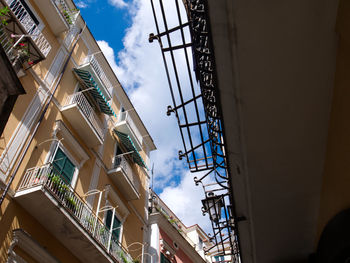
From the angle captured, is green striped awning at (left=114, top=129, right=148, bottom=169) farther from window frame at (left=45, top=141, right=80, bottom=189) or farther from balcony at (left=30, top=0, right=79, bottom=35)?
balcony at (left=30, top=0, right=79, bottom=35)

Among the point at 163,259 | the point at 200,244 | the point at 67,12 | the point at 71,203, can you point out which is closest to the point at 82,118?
the point at 71,203

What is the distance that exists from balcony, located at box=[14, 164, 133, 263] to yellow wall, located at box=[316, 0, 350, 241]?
692 cm

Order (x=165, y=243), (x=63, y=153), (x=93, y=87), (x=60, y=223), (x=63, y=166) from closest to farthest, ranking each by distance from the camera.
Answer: (x=60, y=223)
(x=63, y=166)
(x=63, y=153)
(x=93, y=87)
(x=165, y=243)

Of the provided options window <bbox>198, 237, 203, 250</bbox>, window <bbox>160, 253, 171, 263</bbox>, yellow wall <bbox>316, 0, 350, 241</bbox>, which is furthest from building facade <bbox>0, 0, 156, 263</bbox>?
window <bbox>198, 237, 203, 250</bbox>

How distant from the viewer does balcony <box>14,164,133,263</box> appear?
7.99 meters

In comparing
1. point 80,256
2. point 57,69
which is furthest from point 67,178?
point 57,69

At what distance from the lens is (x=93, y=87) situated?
42.5ft

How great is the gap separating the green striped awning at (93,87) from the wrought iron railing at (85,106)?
84 centimetres

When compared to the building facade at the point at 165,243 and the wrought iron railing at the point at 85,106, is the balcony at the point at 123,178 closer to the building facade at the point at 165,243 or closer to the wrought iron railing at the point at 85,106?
the wrought iron railing at the point at 85,106

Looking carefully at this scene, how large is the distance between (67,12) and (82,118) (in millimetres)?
5494

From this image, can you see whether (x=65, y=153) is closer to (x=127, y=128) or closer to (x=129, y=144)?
(x=129, y=144)

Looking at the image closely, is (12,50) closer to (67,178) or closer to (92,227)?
(67,178)

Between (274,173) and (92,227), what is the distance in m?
8.00

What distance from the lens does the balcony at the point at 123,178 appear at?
13.1 metres
